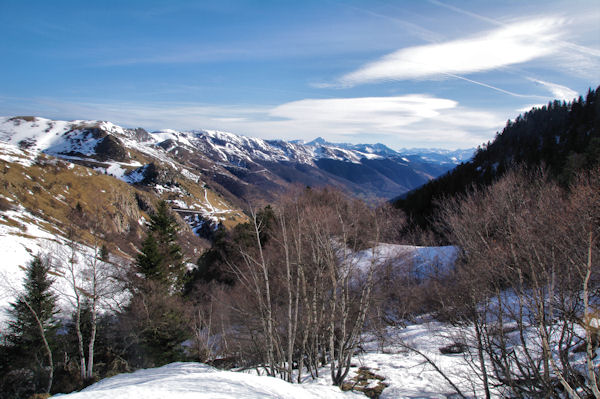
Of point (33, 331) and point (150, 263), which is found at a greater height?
point (150, 263)

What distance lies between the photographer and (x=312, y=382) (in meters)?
14.2

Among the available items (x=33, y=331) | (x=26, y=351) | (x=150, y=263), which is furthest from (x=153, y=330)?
(x=26, y=351)

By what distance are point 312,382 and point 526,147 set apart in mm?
100295

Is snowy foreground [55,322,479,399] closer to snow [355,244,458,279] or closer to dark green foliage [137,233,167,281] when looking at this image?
snow [355,244,458,279]

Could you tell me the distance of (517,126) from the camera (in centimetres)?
9425

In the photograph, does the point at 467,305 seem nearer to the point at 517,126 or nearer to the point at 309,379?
the point at 309,379

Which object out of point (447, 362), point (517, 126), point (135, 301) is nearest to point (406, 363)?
point (447, 362)

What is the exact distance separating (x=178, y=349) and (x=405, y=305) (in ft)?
69.2

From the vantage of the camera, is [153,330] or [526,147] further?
[526,147]

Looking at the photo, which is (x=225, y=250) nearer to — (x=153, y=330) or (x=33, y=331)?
(x=153, y=330)

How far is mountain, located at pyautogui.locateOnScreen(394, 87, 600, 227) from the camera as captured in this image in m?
67.6

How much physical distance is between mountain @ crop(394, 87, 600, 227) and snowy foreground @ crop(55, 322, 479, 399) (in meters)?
45.7

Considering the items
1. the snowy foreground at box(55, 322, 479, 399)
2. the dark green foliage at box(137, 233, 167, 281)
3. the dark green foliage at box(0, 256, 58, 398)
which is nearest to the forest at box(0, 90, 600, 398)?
the dark green foliage at box(0, 256, 58, 398)

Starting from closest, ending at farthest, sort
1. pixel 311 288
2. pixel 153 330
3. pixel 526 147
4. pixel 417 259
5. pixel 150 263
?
pixel 311 288
pixel 153 330
pixel 150 263
pixel 417 259
pixel 526 147
